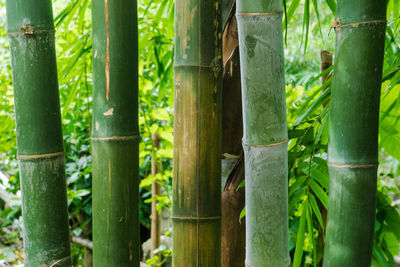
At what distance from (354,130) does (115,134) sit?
33cm

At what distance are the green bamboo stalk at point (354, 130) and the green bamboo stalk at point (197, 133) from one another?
172 mm

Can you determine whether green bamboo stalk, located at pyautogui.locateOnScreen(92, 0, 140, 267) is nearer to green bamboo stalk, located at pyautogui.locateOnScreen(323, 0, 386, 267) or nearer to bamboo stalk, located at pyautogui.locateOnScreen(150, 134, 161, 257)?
green bamboo stalk, located at pyautogui.locateOnScreen(323, 0, 386, 267)

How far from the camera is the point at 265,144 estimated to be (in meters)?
0.62

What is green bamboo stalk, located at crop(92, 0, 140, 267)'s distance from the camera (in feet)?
2.07

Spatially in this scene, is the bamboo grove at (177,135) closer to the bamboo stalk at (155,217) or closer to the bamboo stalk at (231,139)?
the bamboo stalk at (231,139)

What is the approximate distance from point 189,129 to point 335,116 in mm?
204

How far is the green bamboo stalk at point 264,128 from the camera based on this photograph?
2.00ft

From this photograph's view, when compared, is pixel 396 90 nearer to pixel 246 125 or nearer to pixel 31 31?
pixel 246 125

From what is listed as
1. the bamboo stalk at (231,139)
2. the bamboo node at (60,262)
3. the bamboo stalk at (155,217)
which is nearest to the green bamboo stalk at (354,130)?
the bamboo stalk at (231,139)

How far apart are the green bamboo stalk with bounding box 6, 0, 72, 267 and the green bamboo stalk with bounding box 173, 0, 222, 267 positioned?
179mm

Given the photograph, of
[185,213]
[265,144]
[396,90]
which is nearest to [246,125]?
[265,144]

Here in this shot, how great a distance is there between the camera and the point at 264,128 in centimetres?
62

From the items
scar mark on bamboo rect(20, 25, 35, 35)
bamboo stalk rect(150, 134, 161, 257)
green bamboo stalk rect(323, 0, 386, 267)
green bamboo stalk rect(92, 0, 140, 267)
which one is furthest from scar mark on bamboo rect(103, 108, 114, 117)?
bamboo stalk rect(150, 134, 161, 257)

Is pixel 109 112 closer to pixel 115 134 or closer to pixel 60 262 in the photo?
pixel 115 134
